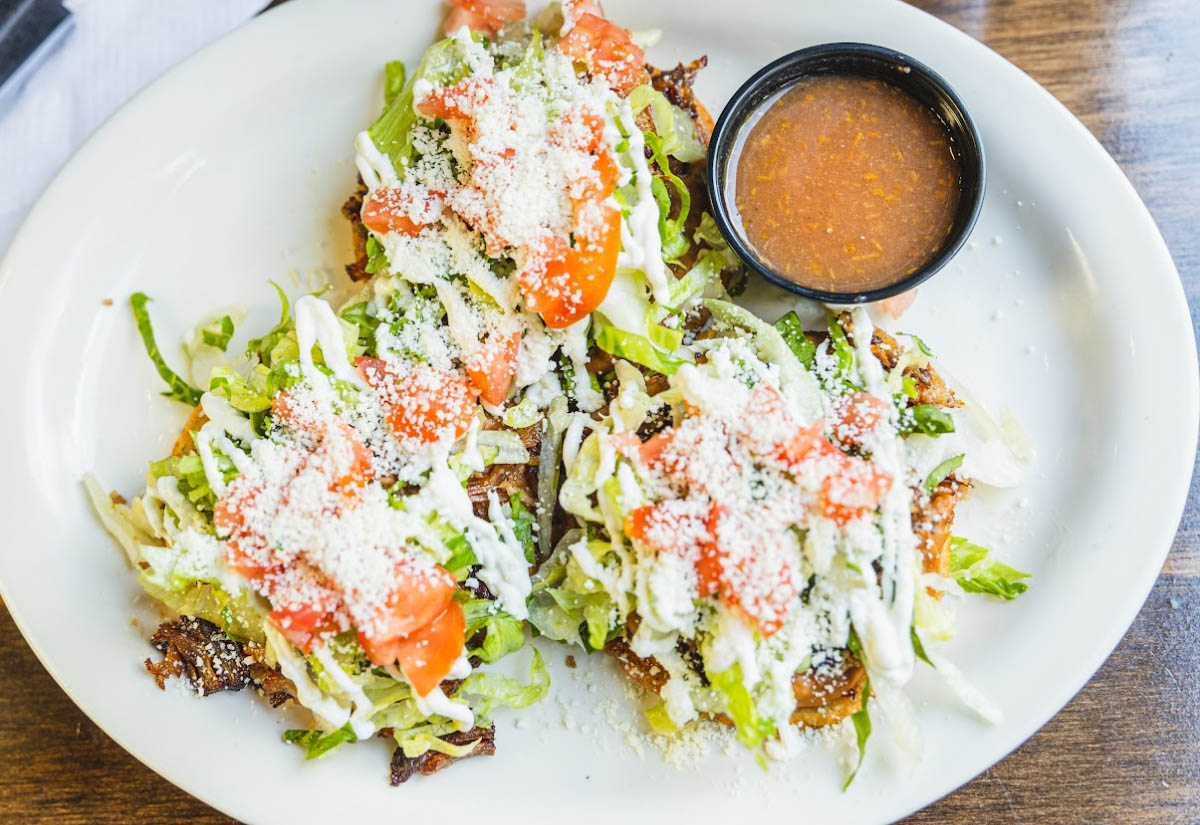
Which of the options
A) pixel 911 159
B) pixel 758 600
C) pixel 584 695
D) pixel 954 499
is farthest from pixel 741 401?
pixel 584 695

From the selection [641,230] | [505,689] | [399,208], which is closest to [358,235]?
[399,208]

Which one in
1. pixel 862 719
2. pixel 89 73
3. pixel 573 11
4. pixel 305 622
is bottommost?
pixel 862 719

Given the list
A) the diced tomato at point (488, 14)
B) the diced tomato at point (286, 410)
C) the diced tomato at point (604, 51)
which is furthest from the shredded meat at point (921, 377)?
the diced tomato at point (286, 410)

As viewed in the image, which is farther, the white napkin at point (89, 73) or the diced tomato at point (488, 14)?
the white napkin at point (89, 73)

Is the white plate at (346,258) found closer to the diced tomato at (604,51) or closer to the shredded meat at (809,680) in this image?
the shredded meat at (809,680)

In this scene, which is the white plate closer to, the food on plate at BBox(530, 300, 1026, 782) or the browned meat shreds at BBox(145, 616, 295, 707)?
the browned meat shreds at BBox(145, 616, 295, 707)

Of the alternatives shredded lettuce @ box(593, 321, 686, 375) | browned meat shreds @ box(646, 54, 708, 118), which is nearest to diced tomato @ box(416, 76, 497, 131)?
browned meat shreds @ box(646, 54, 708, 118)

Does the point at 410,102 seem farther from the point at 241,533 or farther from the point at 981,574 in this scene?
the point at 981,574
